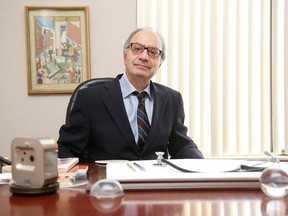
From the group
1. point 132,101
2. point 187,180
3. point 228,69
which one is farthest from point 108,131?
point 228,69

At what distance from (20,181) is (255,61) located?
253 cm

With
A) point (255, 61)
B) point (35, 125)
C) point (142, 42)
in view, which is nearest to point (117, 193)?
point (142, 42)

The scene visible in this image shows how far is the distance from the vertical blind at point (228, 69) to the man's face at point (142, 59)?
90cm

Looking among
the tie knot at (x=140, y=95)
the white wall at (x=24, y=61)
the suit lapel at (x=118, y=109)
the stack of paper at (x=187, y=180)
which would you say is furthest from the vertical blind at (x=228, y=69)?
the stack of paper at (x=187, y=180)

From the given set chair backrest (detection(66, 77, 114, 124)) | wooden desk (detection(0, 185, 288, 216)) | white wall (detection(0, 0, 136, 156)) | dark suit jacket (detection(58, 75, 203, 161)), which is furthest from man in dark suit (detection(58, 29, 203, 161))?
wooden desk (detection(0, 185, 288, 216))

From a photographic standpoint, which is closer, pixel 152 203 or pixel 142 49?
pixel 152 203

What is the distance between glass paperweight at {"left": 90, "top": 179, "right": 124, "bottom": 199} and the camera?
71cm

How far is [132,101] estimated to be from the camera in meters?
1.95

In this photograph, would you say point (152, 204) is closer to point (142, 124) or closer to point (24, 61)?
point (142, 124)

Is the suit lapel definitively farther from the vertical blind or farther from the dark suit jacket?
the vertical blind

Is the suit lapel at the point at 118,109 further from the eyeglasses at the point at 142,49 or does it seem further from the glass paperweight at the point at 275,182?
the glass paperweight at the point at 275,182

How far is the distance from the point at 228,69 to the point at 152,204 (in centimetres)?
239

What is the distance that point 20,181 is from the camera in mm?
746

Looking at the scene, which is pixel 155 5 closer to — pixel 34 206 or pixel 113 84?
pixel 113 84
